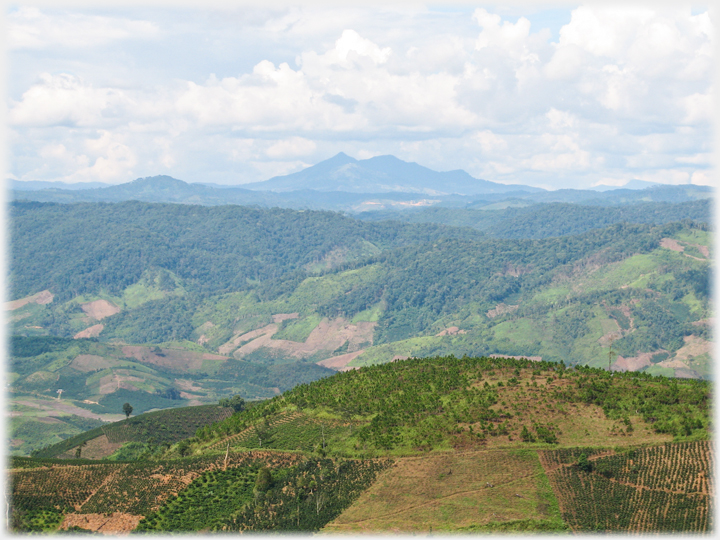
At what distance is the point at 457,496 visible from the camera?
Result: 75.9m

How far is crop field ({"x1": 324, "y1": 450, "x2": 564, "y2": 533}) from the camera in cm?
7131

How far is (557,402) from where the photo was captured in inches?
3620

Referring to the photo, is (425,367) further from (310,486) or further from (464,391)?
(310,486)

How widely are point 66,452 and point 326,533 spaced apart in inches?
3445

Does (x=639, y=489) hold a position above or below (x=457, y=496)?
above

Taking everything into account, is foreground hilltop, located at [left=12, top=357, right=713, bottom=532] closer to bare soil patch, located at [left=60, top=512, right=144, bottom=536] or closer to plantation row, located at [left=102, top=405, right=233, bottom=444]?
bare soil patch, located at [left=60, top=512, right=144, bottom=536]

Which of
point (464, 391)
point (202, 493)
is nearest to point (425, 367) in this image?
point (464, 391)

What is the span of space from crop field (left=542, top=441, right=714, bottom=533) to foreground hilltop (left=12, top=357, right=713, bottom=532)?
0.15 metres

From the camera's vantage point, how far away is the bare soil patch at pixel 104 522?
244 feet

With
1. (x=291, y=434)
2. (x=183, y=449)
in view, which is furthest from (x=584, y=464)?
(x=183, y=449)

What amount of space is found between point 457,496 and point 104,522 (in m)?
36.9

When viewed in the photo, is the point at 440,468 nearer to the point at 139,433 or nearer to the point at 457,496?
the point at 457,496

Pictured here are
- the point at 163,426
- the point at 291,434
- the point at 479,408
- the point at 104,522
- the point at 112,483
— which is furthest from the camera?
the point at 163,426

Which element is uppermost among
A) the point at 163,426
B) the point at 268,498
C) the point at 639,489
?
the point at 639,489
